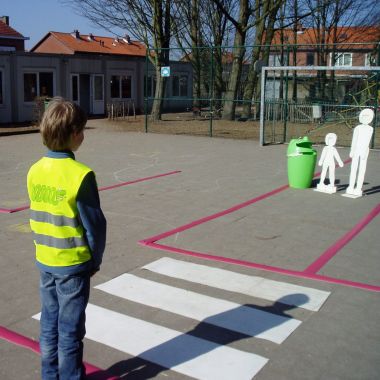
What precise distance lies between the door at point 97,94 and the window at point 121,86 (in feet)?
3.29

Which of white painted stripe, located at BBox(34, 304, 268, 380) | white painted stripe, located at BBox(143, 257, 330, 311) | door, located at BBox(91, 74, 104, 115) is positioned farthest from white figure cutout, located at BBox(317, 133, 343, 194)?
door, located at BBox(91, 74, 104, 115)

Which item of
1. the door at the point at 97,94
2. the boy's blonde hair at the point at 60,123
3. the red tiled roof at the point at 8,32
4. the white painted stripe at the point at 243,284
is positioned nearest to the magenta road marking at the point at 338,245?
the white painted stripe at the point at 243,284

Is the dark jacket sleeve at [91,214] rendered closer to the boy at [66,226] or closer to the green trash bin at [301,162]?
the boy at [66,226]

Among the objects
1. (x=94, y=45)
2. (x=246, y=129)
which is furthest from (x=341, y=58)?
(x=94, y=45)

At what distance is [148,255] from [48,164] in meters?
3.21

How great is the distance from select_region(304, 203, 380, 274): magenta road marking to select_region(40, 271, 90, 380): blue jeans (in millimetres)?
3125

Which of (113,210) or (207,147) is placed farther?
(207,147)

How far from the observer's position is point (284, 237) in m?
7.04

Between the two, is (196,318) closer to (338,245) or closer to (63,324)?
(63,324)

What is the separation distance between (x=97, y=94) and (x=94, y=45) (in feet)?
40.0

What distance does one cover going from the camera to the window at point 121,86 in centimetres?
3316

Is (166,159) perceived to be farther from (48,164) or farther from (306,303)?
(48,164)

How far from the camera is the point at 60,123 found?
3.07 metres

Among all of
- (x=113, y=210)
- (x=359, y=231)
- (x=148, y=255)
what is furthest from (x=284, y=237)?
(x=113, y=210)
